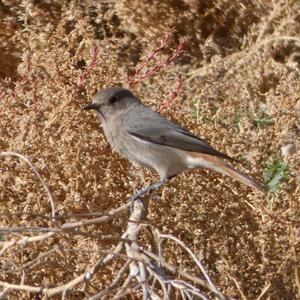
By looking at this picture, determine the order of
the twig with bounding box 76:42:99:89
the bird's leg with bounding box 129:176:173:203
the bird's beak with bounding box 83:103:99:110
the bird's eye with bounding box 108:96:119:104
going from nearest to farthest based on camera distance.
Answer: the bird's leg with bounding box 129:176:173:203 < the twig with bounding box 76:42:99:89 < the bird's beak with bounding box 83:103:99:110 < the bird's eye with bounding box 108:96:119:104

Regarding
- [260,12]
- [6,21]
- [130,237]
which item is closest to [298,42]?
[260,12]

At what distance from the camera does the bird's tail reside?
3.99 m

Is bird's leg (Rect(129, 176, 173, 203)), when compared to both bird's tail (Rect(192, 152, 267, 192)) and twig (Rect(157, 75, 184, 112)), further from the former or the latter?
twig (Rect(157, 75, 184, 112))

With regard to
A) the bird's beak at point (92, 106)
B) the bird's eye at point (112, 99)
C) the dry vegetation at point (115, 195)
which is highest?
the bird's eye at point (112, 99)

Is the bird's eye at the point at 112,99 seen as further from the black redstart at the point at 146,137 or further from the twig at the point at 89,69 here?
the twig at the point at 89,69

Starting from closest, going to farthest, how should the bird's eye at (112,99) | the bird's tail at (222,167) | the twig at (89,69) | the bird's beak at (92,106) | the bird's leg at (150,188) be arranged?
the bird's leg at (150,188) < the bird's tail at (222,167) < the twig at (89,69) < the bird's beak at (92,106) < the bird's eye at (112,99)

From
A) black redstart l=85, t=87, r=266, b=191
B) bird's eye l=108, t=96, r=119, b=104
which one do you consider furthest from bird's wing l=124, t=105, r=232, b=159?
bird's eye l=108, t=96, r=119, b=104

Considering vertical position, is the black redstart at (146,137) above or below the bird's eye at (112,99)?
below

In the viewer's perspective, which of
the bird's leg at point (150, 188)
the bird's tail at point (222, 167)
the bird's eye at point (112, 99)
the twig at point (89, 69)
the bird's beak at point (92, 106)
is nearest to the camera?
the bird's leg at point (150, 188)

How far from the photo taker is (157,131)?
4.43 m

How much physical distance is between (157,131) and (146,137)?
70 mm

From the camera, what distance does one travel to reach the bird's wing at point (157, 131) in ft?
14.2

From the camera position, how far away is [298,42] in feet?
21.5

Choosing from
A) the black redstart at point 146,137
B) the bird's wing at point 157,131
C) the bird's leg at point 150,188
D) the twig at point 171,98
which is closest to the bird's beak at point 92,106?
the black redstart at point 146,137
